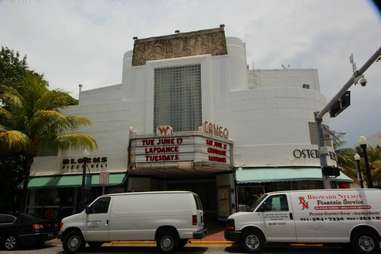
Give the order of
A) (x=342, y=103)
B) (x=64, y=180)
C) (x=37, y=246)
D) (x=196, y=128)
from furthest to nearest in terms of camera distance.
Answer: (x=196, y=128), (x=64, y=180), (x=37, y=246), (x=342, y=103)

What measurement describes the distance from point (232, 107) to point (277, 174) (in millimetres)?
5084

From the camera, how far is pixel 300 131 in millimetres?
19656

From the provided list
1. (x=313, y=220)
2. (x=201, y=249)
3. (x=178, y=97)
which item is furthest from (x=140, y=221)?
(x=178, y=97)

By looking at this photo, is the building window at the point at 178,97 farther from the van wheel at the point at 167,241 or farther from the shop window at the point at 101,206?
the van wheel at the point at 167,241

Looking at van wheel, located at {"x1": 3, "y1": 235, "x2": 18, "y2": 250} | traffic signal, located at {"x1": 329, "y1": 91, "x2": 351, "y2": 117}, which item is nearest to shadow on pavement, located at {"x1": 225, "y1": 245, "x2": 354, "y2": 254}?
traffic signal, located at {"x1": 329, "y1": 91, "x2": 351, "y2": 117}

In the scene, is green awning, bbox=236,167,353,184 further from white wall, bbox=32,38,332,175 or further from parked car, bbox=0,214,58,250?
parked car, bbox=0,214,58,250

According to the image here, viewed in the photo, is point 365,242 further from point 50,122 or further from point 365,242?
point 50,122

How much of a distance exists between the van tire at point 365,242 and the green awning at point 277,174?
694cm

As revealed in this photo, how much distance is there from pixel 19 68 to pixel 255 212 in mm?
20277

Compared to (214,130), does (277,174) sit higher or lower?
lower

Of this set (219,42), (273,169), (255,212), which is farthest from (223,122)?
(255,212)

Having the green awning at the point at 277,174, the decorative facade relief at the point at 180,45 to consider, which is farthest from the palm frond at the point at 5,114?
the green awning at the point at 277,174

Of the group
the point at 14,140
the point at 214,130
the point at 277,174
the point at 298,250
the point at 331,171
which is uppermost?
the point at 214,130

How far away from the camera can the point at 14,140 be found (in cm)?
1672
